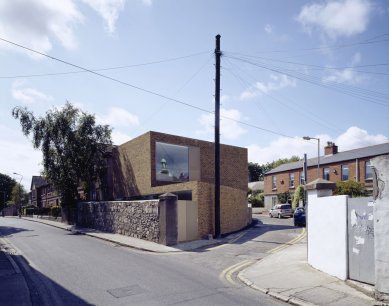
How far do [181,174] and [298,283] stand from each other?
20515 mm

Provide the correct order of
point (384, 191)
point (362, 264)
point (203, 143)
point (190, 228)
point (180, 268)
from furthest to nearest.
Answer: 1. point (203, 143)
2. point (190, 228)
3. point (180, 268)
4. point (362, 264)
5. point (384, 191)

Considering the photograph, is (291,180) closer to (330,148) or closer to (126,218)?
(330,148)

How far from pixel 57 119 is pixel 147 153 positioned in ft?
37.8

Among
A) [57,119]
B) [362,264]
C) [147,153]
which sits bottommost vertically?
[362,264]

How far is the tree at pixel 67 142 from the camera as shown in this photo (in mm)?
34188

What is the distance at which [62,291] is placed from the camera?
8.96 metres

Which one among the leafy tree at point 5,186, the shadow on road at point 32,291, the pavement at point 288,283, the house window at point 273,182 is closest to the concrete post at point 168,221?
the pavement at point 288,283

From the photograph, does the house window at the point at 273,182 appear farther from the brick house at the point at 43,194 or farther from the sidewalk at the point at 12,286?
the sidewalk at the point at 12,286

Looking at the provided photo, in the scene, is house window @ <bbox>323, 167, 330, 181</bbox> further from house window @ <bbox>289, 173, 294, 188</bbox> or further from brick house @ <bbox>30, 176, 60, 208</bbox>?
brick house @ <bbox>30, 176, 60, 208</bbox>

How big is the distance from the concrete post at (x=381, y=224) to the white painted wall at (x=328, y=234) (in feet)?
4.82

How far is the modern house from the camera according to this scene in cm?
4003

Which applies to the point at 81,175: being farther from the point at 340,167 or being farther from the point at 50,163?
the point at 340,167

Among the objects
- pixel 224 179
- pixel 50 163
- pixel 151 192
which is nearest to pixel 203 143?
pixel 224 179

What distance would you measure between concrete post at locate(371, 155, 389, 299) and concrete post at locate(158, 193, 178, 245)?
11.3 meters
